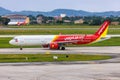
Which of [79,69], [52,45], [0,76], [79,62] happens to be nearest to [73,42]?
[52,45]

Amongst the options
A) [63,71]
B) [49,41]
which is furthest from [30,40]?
[63,71]

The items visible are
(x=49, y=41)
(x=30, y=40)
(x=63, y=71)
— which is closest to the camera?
(x=63, y=71)

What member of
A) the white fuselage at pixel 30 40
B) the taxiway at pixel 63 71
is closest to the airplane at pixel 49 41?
the white fuselage at pixel 30 40

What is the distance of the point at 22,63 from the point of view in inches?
2042

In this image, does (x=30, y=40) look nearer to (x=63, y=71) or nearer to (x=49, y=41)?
(x=49, y=41)

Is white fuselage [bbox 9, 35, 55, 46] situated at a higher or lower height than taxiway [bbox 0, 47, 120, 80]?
lower

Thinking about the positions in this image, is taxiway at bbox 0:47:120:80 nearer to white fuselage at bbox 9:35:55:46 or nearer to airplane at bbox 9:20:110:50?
airplane at bbox 9:20:110:50

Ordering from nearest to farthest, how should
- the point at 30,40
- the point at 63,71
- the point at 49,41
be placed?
the point at 63,71
the point at 30,40
the point at 49,41

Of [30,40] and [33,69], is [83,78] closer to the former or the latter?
[33,69]

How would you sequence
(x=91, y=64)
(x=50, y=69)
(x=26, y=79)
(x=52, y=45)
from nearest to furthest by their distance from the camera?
(x=26, y=79) → (x=50, y=69) → (x=91, y=64) → (x=52, y=45)

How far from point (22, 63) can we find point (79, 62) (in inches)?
290

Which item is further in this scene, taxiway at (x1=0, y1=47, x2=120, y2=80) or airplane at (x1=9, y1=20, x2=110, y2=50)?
airplane at (x1=9, y1=20, x2=110, y2=50)

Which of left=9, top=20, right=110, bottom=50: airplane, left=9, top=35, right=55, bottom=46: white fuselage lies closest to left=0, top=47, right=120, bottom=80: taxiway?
left=9, top=20, right=110, bottom=50: airplane

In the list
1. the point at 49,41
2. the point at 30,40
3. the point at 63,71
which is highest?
the point at 63,71
